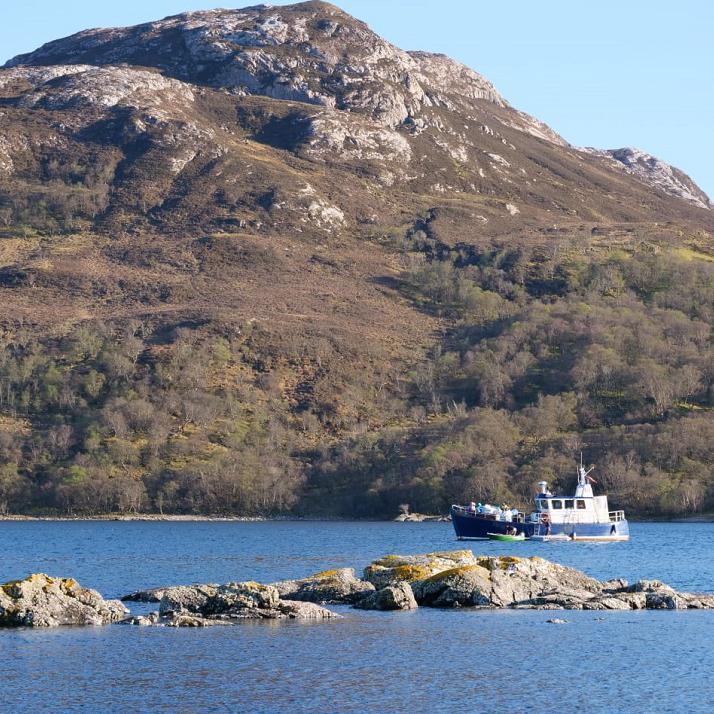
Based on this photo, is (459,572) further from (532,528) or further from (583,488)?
(583,488)

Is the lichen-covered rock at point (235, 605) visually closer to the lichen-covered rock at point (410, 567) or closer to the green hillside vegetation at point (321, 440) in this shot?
the lichen-covered rock at point (410, 567)

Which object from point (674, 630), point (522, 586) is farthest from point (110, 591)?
point (674, 630)

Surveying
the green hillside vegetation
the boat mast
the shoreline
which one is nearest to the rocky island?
the boat mast

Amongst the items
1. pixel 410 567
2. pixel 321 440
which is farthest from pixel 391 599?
pixel 321 440

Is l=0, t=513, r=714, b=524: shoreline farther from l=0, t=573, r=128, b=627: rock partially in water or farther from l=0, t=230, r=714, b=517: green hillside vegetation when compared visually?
l=0, t=573, r=128, b=627: rock partially in water

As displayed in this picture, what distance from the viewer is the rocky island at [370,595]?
4934 cm

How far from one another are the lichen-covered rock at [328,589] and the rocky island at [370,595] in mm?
46

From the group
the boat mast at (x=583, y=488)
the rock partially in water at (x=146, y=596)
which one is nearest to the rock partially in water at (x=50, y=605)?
the rock partially in water at (x=146, y=596)

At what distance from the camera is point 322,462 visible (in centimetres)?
17900

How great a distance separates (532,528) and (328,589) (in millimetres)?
52937

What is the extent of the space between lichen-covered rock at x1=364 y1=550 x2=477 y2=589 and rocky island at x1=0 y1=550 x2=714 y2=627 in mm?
52

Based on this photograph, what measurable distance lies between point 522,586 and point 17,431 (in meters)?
137

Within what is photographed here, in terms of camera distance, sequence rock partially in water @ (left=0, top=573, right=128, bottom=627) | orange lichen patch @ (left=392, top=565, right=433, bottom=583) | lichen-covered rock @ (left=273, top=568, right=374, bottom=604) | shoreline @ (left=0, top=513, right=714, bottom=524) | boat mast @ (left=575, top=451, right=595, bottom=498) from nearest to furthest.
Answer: rock partially in water @ (left=0, top=573, right=128, bottom=627) < lichen-covered rock @ (left=273, top=568, right=374, bottom=604) < orange lichen patch @ (left=392, top=565, right=433, bottom=583) < boat mast @ (left=575, top=451, right=595, bottom=498) < shoreline @ (left=0, top=513, right=714, bottom=524)

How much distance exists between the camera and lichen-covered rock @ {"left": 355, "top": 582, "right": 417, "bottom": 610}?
2133 inches
